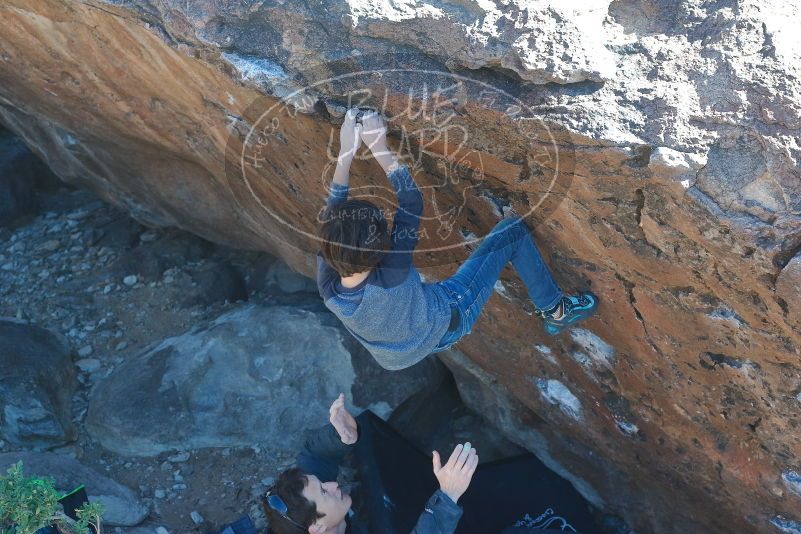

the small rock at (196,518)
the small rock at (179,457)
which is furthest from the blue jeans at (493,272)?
the small rock at (179,457)

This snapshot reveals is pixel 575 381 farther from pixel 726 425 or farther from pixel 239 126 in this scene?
pixel 239 126

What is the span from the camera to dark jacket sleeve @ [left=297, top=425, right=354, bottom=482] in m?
3.77

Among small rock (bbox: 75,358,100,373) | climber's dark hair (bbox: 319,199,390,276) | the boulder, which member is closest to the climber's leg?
climber's dark hair (bbox: 319,199,390,276)

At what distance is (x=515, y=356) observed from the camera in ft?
11.8

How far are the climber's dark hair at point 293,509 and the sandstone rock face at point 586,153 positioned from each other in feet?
3.08

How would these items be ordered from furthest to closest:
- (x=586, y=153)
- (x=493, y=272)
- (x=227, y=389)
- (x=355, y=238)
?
(x=227, y=389)
(x=493, y=272)
(x=586, y=153)
(x=355, y=238)

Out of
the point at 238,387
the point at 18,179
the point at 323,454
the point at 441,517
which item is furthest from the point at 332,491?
the point at 18,179

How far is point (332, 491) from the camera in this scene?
348 centimetres

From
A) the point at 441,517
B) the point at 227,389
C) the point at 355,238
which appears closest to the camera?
the point at 355,238

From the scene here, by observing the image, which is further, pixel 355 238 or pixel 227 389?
pixel 227 389

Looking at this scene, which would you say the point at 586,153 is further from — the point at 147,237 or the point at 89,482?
the point at 147,237

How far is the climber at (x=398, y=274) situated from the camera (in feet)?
7.91

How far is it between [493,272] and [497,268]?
0.02 metres

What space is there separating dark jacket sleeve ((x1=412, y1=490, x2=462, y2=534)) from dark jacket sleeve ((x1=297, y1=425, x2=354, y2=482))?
848mm
